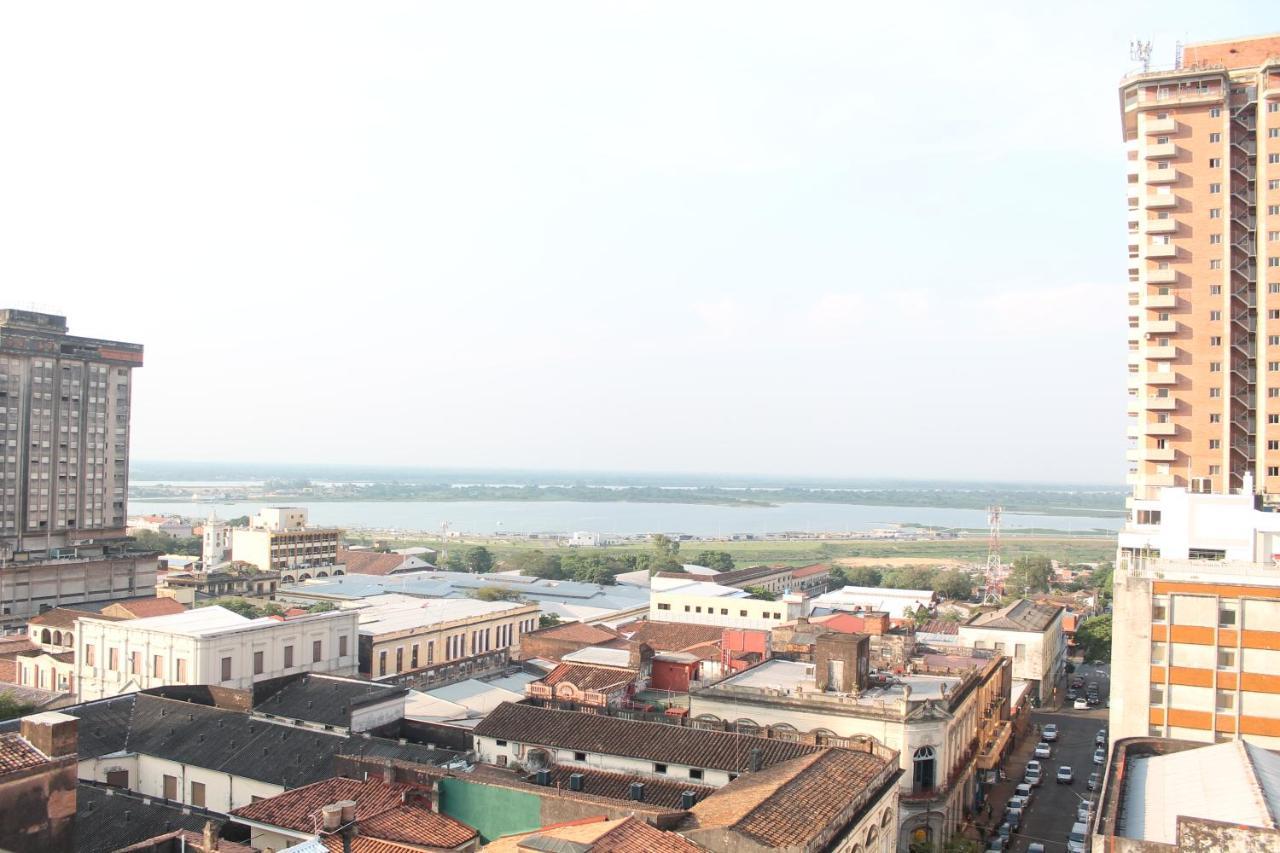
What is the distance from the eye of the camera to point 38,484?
83562 mm

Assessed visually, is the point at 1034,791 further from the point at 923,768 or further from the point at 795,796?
the point at 795,796

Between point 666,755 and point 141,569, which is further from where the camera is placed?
point 141,569

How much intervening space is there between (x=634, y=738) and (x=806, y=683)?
8.90m

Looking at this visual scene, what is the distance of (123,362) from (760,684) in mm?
76783

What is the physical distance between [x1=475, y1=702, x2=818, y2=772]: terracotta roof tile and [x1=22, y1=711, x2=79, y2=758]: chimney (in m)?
12.7

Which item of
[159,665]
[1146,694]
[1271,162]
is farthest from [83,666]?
[1271,162]

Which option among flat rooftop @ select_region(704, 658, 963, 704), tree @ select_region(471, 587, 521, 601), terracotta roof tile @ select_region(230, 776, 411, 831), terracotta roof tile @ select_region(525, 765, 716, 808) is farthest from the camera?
tree @ select_region(471, 587, 521, 601)

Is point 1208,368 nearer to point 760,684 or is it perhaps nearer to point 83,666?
point 760,684

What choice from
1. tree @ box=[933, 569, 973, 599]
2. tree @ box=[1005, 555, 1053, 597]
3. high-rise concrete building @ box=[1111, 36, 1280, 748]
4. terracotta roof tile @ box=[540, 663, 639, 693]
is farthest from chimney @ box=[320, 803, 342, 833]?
tree @ box=[1005, 555, 1053, 597]

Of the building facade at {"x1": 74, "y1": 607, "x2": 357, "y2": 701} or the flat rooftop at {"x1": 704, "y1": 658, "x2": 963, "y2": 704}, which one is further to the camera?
the building facade at {"x1": 74, "y1": 607, "x2": 357, "y2": 701}

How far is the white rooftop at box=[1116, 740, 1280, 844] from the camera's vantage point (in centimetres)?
2005

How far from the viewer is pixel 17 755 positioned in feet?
65.5

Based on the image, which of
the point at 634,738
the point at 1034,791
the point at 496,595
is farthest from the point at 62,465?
the point at 1034,791

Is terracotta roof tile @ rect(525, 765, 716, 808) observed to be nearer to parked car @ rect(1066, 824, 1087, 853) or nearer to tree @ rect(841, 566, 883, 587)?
parked car @ rect(1066, 824, 1087, 853)
